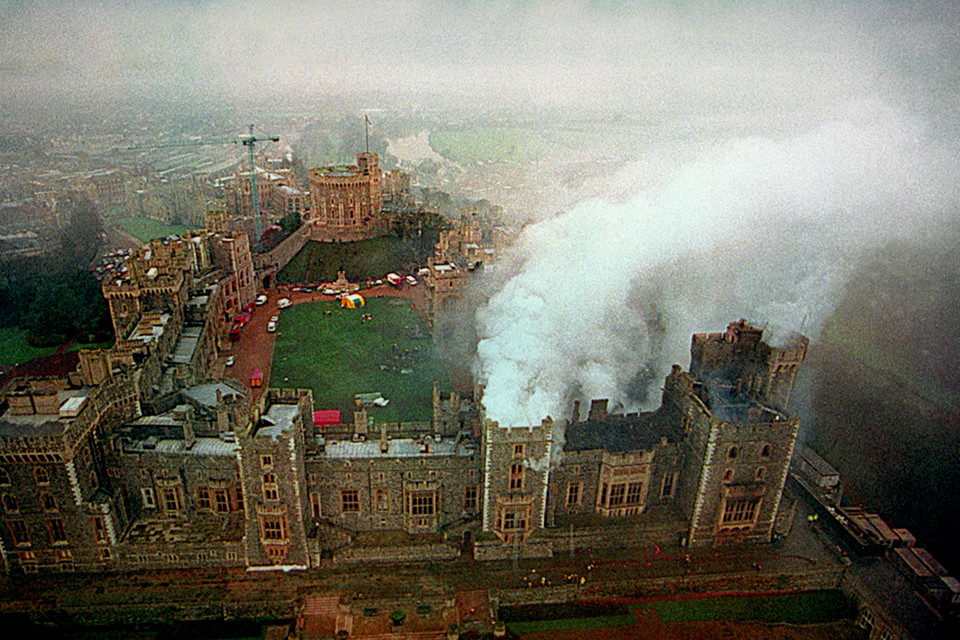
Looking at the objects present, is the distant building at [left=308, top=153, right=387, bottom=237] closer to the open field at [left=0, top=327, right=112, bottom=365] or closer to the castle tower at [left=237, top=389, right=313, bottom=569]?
the open field at [left=0, top=327, right=112, bottom=365]

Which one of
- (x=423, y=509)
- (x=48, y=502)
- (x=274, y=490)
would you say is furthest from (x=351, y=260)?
(x=274, y=490)

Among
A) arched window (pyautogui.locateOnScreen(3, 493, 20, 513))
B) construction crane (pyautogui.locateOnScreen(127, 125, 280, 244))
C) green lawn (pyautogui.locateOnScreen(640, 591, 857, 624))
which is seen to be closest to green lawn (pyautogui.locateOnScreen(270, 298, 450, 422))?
arched window (pyautogui.locateOnScreen(3, 493, 20, 513))

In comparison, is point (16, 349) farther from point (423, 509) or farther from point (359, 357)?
point (423, 509)

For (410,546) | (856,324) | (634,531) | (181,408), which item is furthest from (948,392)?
(181,408)

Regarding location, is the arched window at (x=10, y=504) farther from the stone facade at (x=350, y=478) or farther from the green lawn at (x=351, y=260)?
the green lawn at (x=351, y=260)

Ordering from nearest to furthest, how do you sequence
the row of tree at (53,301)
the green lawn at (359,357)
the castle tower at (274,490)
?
1. the castle tower at (274,490)
2. the green lawn at (359,357)
3. the row of tree at (53,301)

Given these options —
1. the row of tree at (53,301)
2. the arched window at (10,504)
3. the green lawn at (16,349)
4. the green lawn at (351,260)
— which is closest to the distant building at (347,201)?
the green lawn at (351,260)
